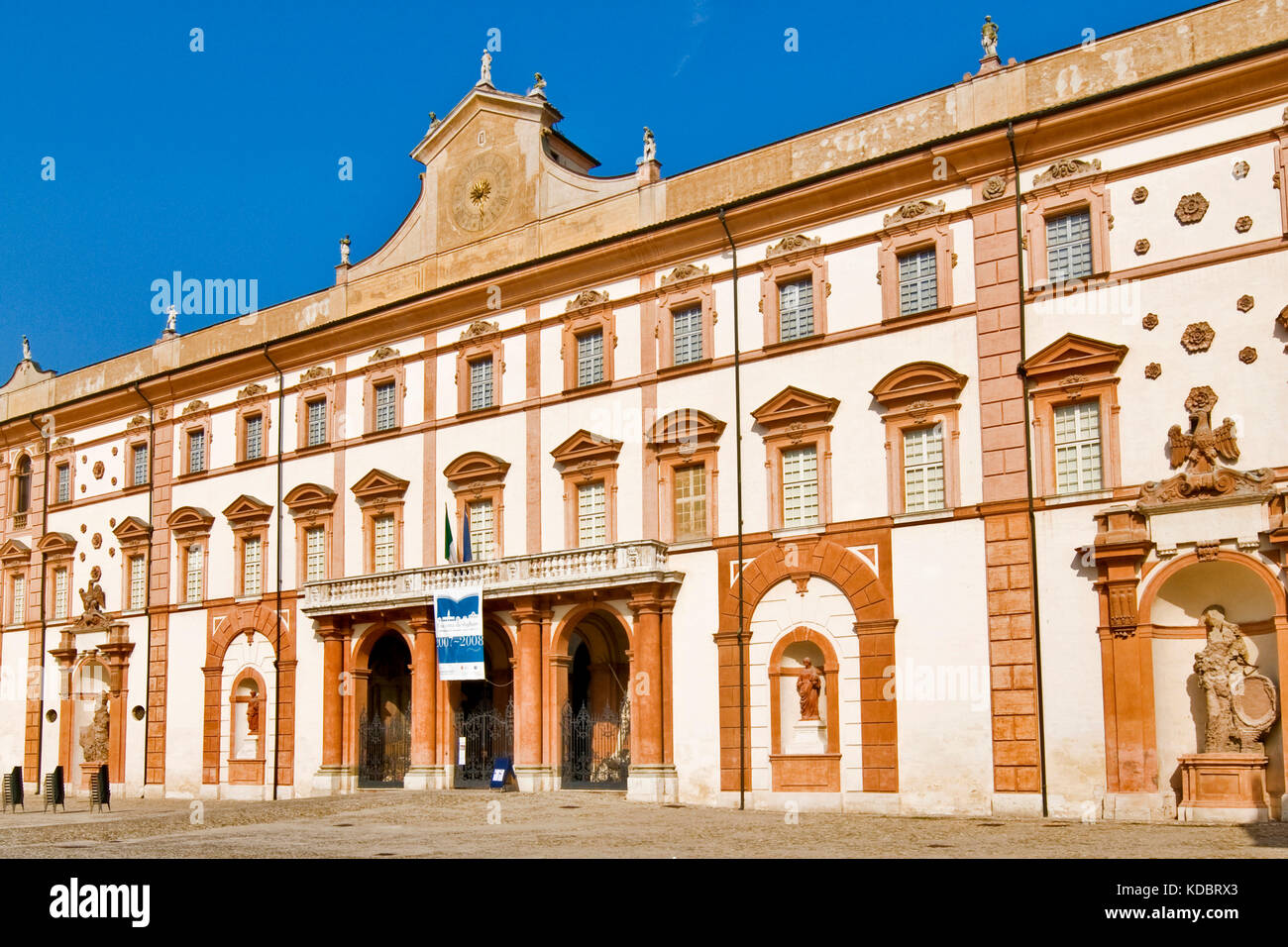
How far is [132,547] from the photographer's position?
47281mm

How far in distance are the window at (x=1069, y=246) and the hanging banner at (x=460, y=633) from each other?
1633cm

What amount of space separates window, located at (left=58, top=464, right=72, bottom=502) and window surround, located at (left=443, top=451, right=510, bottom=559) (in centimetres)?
2023

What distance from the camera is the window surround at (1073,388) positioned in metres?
27.1

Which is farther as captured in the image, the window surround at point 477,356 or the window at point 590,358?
the window surround at point 477,356

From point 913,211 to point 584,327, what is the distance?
9.69m

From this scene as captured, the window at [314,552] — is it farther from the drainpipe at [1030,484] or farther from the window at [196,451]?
the drainpipe at [1030,484]

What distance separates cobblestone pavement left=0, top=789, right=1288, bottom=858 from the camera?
2055 cm

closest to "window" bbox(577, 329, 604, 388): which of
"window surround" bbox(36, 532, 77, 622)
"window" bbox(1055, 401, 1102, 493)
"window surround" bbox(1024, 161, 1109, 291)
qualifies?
"window surround" bbox(1024, 161, 1109, 291)

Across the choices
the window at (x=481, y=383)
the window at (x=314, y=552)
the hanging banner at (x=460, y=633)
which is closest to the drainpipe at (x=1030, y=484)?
the hanging banner at (x=460, y=633)

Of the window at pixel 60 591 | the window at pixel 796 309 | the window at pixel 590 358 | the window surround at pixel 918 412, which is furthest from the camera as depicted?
the window at pixel 60 591

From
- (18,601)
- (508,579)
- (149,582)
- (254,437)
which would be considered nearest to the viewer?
(508,579)

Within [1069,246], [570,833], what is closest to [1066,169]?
[1069,246]

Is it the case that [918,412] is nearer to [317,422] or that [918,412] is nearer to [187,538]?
[317,422]
